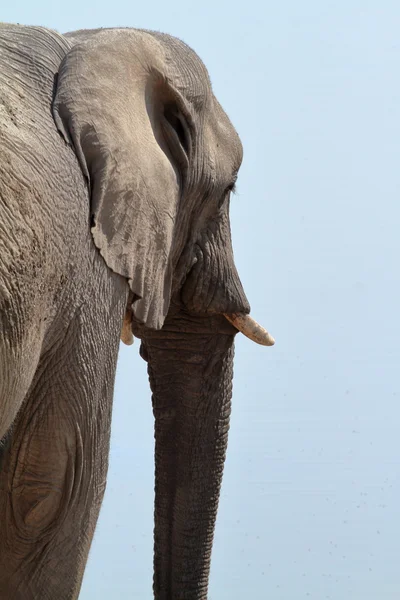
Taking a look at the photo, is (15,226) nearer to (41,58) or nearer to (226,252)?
(41,58)

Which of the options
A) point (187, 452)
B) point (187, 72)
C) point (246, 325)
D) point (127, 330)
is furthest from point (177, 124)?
point (187, 452)

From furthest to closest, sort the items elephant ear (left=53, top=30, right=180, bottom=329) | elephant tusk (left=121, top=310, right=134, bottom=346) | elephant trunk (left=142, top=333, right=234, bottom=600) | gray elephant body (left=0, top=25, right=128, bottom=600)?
elephant trunk (left=142, top=333, right=234, bottom=600) < elephant tusk (left=121, top=310, right=134, bottom=346) < elephant ear (left=53, top=30, right=180, bottom=329) < gray elephant body (left=0, top=25, right=128, bottom=600)

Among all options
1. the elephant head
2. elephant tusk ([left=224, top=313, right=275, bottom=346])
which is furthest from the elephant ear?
elephant tusk ([left=224, top=313, right=275, bottom=346])

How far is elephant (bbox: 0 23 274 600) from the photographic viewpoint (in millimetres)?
2049

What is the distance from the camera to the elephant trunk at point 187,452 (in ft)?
9.53

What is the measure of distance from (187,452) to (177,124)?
66 cm

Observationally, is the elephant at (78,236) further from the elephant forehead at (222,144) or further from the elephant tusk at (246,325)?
the elephant tusk at (246,325)

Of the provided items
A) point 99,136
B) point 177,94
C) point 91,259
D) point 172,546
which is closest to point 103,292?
point 91,259

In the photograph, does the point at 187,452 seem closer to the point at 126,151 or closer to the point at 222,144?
the point at 222,144

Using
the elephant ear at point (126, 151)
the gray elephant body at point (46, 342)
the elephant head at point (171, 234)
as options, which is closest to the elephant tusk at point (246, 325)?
the elephant head at point (171, 234)

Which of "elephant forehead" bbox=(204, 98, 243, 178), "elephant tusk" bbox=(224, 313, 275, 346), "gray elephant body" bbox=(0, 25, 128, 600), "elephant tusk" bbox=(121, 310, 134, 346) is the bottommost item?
"gray elephant body" bbox=(0, 25, 128, 600)

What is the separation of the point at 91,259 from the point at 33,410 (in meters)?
0.22

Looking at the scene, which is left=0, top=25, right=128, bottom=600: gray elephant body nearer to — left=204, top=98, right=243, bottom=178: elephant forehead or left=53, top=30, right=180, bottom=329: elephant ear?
left=53, top=30, right=180, bottom=329: elephant ear

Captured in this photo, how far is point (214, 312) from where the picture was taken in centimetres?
286
